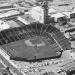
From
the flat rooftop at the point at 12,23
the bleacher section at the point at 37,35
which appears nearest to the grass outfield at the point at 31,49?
the bleacher section at the point at 37,35

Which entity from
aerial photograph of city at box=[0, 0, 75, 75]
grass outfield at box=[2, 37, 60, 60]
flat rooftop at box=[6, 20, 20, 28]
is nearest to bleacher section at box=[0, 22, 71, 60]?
aerial photograph of city at box=[0, 0, 75, 75]

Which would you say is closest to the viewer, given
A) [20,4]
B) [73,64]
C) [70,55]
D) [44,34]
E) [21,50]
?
[73,64]

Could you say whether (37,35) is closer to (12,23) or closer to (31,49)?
(31,49)

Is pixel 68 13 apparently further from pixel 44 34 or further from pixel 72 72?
pixel 72 72

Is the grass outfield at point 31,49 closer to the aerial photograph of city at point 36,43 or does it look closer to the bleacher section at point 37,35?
the aerial photograph of city at point 36,43

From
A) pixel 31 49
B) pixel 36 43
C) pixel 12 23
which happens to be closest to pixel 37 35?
pixel 36 43

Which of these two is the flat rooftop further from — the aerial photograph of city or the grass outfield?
the grass outfield

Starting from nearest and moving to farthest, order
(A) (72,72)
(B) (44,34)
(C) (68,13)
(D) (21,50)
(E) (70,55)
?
(A) (72,72) → (E) (70,55) → (D) (21,50) → (B) (44,34) → (C) (68,13)

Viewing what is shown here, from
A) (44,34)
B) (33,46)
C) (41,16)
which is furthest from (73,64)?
(41,16)
